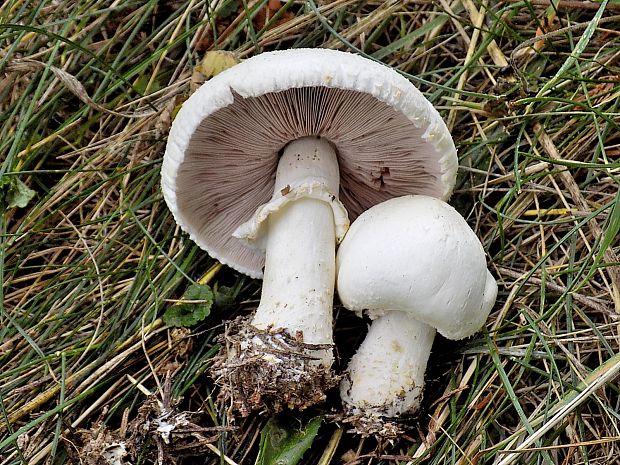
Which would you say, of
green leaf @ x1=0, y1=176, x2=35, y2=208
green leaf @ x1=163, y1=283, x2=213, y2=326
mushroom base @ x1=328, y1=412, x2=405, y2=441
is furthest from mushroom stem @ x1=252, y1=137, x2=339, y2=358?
green leaf @ x1=0, y1=176, x2=35, y2=208

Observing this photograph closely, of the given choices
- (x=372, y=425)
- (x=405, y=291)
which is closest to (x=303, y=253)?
(x=405, y=291)

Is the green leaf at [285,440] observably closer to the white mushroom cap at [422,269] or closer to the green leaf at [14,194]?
the white mushroom cap at [422,269]

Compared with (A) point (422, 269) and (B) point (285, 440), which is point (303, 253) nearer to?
(A) point (422, 269)

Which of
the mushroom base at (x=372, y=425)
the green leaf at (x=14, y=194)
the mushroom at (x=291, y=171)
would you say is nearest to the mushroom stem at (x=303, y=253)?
the mushroom at (x=291, y=171)

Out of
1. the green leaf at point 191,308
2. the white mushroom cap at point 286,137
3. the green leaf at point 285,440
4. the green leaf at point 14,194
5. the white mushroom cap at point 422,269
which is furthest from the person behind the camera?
the green leaf at point 14,194

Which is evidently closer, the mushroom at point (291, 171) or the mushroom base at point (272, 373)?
the mushroom at point (291, 171)
